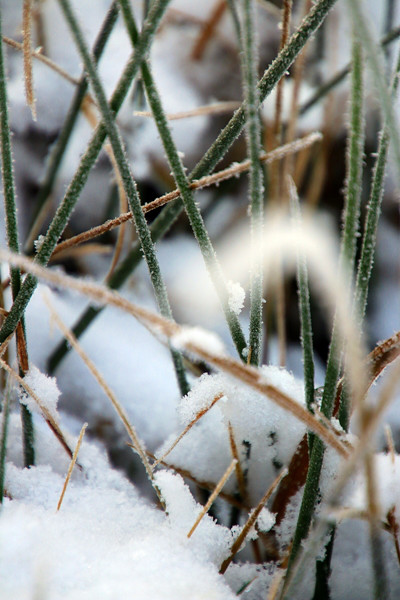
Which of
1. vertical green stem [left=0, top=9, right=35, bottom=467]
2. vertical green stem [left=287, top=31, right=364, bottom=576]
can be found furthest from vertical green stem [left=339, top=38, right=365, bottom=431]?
vertical green stem [left=0, top=9, right=35, bottom=467]

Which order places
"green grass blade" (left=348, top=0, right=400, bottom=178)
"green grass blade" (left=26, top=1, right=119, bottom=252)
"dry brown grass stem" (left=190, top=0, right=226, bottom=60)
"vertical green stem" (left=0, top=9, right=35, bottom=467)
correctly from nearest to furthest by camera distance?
1. "green grass blade" (left=348, top=0, right=400, bottom=178)
2. "vertical green stem" (left=0, top=9, right=35, bottom=467)
3. "green grass blade" (left=26, top=1, right=119, bottom=252)
4. "dry brown grass stem" (left=190, top=0, right=226, bottom=60)

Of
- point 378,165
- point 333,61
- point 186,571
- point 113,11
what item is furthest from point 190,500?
point 333,61

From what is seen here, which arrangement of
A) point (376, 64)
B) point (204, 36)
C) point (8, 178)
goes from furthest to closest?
point (204, 36) → point (8, 178) → point (376, 64)

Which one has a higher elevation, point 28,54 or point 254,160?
point 28,54

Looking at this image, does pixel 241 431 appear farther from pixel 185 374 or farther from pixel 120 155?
pixel 120 155

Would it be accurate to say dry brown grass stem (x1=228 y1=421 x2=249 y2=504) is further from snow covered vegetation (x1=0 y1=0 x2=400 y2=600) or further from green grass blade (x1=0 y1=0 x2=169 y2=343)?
green grass blade (x1=0 y1=0 x2=169 y2=343)

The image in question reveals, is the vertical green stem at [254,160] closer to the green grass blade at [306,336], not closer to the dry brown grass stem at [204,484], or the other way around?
the green grass blade at [306,336]

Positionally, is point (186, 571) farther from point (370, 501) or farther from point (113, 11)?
point (113, 11)

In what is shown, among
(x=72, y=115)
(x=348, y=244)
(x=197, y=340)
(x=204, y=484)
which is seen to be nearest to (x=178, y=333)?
(x=197, y=340)

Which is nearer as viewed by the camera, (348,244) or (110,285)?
(348,244)

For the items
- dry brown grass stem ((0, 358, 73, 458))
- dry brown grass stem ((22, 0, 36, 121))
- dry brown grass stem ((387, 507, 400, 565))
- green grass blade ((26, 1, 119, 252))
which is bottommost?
Result: dry brown grass stem ((387, 507, 400, 565))
